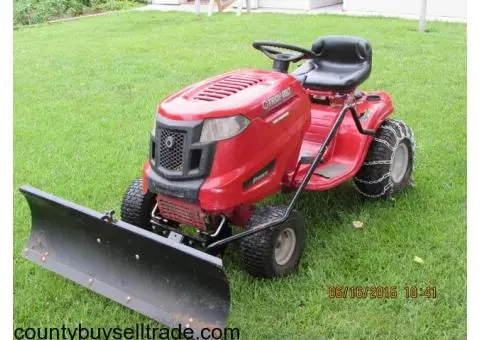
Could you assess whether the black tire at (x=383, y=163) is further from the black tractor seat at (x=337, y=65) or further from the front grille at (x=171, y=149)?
the front grille at (x=171, y=149)

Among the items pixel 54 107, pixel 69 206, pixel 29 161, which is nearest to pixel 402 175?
pixel 69 206

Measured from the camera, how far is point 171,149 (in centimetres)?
292

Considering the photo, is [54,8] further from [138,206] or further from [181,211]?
[181,211]

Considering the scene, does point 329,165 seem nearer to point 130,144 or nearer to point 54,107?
point 130,144

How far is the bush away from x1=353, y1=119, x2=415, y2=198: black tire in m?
11.3

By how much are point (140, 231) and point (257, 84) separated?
101 centimetres

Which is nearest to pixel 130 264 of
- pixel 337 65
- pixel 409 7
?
pixel 337 65

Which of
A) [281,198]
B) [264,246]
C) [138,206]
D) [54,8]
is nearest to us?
[264,246]

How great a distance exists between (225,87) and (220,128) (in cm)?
36

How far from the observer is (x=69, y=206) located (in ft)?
9.93

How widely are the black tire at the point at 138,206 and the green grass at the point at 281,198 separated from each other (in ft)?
1.57
